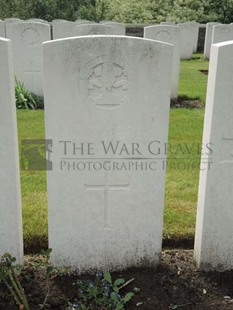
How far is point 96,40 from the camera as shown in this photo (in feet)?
8.54

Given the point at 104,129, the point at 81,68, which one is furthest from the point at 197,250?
the point at 81,68

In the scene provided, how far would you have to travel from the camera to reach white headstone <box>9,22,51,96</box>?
7.89m

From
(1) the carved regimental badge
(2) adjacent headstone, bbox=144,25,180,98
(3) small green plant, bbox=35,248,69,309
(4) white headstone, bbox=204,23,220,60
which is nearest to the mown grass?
(2) adjacent headstone, bbox=144,25,180,98

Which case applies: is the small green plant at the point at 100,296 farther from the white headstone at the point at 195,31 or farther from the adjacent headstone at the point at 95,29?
the white headstone at the point at 195,31

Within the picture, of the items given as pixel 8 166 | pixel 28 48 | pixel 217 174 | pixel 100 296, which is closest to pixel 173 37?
pixel 28 48

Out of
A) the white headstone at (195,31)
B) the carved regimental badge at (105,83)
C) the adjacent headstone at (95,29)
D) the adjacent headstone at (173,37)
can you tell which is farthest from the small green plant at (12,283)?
the white headstone at (195,31)

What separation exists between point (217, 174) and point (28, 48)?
6031 mm

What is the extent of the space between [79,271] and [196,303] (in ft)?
2.89

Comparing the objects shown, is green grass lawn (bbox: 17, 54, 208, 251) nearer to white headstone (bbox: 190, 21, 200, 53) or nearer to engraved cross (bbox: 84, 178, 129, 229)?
engraved cross (bbox: 84, 178, 129, 229)

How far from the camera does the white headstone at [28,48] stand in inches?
311

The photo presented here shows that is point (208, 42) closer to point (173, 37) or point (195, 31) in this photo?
point (195, 31)

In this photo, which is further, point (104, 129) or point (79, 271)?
point (79, 271)

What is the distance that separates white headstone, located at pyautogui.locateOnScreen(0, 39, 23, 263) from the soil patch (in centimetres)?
30

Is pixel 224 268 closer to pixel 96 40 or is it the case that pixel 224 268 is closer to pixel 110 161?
pixel 110 161
